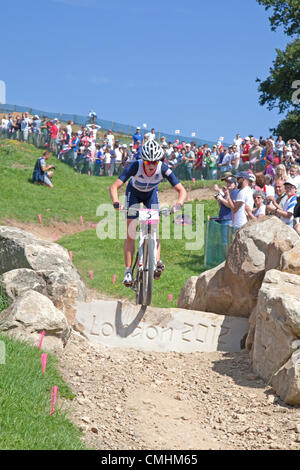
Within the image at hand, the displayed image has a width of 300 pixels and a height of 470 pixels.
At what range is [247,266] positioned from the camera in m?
9.31

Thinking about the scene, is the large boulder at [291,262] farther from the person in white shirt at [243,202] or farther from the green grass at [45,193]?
the green grass at [45,193]

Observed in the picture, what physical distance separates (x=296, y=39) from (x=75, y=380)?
37428 millimetres

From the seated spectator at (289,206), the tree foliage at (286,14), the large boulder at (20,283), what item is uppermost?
the tree foliage at (286,14)

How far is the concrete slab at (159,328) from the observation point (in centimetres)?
908

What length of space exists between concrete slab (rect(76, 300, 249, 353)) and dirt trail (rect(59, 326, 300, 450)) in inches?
10.8

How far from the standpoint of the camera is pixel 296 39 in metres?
39.9

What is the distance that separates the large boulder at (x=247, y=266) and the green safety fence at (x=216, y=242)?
3.89 meters

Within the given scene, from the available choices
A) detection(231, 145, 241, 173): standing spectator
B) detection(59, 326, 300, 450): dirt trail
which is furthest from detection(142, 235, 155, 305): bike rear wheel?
detection(231, 145, 241, 173): standing spectator

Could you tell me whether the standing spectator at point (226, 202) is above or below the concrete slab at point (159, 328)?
above

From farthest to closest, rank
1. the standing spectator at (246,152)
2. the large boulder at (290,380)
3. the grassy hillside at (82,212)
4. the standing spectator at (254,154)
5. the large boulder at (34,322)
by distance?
1. the standing spectator at (246,152)
2. the standing spectator at (254,154)
3. the grassy hillside at (82,212)
4. the large boulder at (34,322)
5. the large boulder at (290,380)

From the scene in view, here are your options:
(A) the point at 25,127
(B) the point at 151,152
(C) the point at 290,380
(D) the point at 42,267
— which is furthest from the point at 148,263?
(A) the point at 25,127

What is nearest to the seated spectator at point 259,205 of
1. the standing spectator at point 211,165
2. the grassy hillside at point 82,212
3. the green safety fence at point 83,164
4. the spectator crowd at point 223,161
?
the spectator crowd at point 223,161

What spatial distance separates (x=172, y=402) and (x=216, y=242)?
8.33m

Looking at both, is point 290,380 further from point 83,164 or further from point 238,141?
point 83,164
